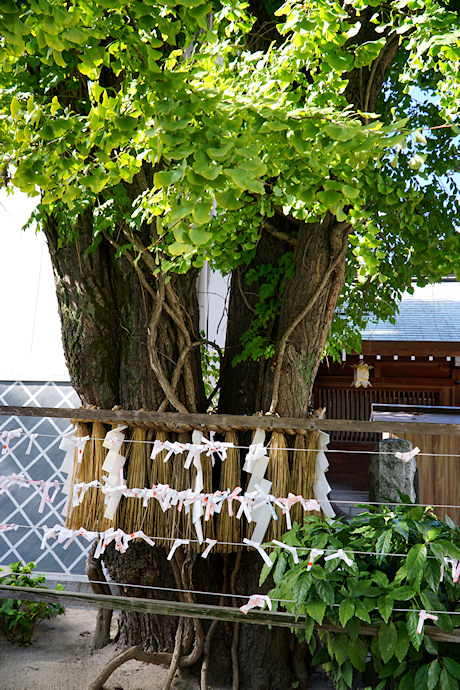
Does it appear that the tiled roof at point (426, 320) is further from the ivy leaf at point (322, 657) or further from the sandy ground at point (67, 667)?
the ivy leaf at point (322, 657)

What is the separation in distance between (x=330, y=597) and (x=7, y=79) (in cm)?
240

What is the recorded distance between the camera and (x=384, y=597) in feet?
7.41

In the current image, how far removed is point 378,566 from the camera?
96.2 inches

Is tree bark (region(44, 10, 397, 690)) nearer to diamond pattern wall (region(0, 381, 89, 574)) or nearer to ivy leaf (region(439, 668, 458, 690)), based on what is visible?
ivy leaf (region(439, 668, 458, 690))

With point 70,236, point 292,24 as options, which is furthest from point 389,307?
point 292,24

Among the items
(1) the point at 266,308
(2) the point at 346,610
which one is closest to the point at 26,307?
(1) the point at 266,308

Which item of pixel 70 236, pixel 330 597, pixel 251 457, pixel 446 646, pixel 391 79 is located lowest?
pixel 446 646

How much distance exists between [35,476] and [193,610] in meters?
2.96

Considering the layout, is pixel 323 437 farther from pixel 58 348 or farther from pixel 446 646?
pixel 58 348

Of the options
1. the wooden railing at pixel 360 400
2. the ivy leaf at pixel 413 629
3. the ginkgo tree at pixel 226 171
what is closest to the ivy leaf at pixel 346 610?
Result: the ivy leaf at pixel 413 629

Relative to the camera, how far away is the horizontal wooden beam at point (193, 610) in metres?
2.27

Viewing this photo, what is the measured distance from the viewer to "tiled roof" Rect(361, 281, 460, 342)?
7426 millimetres

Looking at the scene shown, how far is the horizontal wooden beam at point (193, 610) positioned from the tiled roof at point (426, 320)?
4607mm

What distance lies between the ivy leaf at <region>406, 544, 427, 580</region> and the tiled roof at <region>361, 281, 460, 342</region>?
4465 mm
